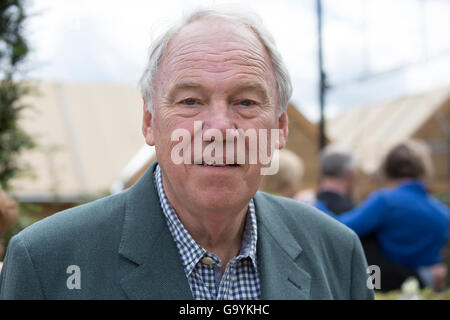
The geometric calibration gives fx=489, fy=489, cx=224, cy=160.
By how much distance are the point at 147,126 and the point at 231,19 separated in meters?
0.47

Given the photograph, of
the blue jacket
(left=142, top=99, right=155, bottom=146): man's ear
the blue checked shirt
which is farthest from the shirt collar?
the blue jacket

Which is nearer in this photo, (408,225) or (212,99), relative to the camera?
(212,99)

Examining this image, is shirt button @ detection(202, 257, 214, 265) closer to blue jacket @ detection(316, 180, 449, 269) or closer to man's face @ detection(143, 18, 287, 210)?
man's face @ detection(143, 18, 287, 210)

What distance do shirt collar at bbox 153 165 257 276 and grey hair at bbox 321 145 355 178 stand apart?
263 centimetres

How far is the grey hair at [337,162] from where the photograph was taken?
4273mm

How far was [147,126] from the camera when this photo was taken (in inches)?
67.4

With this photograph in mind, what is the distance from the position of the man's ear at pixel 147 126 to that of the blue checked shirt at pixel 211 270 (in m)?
0.17

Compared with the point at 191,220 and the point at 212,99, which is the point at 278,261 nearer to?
the point at 191,220

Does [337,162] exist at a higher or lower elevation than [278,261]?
higher

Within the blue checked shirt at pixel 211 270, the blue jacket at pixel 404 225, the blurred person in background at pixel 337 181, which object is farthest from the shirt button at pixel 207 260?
the blurred person in background at pixel 337 181

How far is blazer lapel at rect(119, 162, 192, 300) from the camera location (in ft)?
4.90

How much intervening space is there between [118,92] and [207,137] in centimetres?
1065

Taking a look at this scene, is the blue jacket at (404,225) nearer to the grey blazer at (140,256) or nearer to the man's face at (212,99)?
the grey blazer at (140,256)

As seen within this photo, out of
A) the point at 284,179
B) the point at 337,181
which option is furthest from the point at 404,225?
the point at 284,179
